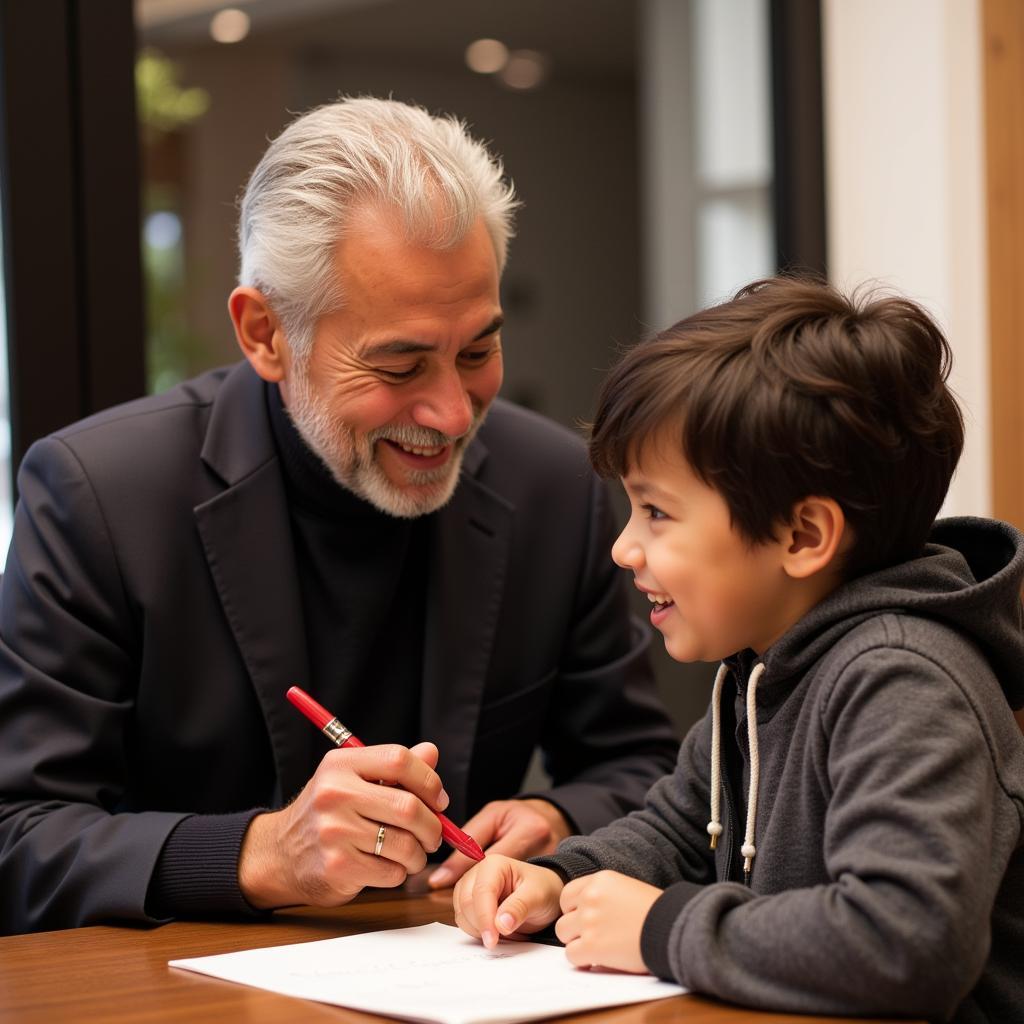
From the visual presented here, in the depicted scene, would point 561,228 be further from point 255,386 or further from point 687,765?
point 687,765

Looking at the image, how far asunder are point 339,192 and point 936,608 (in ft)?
2.80

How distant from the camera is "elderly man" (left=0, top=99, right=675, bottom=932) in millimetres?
1506

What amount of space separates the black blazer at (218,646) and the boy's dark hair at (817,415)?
0.59 meters

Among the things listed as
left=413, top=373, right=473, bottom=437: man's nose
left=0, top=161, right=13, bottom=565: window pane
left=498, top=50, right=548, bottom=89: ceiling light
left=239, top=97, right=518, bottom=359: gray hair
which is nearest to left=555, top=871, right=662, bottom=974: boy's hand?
left=413, top=373, right=473, bottom=437: man's nose

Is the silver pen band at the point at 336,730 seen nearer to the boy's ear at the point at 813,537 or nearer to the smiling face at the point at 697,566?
the smiling face at the point at 697,566

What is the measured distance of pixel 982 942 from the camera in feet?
3.03

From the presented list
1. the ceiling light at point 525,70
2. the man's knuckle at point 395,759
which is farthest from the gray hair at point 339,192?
the ceiling light at point 525,70

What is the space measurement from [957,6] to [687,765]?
Answer: 85.8 inches

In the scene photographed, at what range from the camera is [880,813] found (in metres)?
0.94

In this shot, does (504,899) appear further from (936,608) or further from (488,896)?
(936,608)

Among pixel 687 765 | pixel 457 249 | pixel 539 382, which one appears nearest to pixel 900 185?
pixel 457 249

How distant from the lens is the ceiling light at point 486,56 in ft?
20.2

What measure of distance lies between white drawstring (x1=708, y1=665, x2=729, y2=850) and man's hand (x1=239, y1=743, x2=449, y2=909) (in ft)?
0.73

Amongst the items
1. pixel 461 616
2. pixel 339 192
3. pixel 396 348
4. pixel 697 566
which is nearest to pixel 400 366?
pixel 396 348
